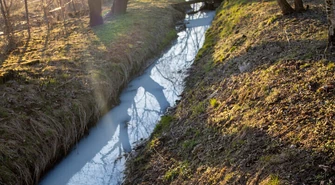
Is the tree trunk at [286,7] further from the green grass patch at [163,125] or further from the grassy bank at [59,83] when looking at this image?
the grassy bank at [59,83]

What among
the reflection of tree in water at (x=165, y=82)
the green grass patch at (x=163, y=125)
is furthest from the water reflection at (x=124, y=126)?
the green grass patch at (x=163, y=125)

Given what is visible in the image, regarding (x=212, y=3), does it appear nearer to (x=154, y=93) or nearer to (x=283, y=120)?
(x=154, y=93)

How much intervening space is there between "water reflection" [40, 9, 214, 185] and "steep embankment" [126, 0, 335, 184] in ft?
2.85

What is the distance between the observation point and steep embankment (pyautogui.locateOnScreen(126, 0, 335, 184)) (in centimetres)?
513

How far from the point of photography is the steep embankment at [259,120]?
5133mm

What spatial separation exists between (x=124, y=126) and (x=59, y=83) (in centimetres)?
247

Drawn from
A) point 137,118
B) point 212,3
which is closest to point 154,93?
point 137,118

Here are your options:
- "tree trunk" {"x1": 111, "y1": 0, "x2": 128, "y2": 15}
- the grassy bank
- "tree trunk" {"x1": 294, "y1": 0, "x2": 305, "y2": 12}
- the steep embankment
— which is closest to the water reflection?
the grassy bank

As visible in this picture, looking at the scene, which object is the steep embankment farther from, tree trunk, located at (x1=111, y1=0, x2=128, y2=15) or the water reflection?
tree trunk, located at (x1=111, y1=0, x2=128, y2=15)

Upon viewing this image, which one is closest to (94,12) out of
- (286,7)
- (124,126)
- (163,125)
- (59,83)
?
(59,83)

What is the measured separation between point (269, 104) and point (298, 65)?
1.45 meters

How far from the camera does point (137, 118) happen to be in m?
11.3

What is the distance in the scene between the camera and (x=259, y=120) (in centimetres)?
648

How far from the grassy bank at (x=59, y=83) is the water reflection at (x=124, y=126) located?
0.34 m
